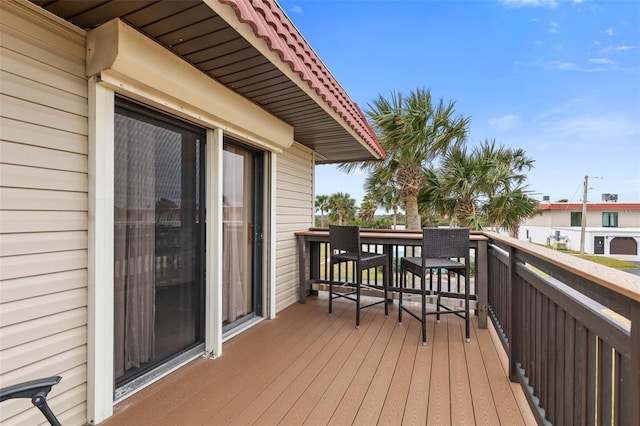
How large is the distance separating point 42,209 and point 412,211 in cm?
581

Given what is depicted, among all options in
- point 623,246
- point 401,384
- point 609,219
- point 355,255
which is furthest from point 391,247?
point 609,219

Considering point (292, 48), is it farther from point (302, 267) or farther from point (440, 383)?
point (302, 267)

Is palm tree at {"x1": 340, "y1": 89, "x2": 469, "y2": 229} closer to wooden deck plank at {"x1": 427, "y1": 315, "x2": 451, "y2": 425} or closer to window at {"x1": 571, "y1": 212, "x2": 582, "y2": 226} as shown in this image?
wooden deck plank at {"x1": 427, "y1": 315, "x2": 451, "y2": 425}

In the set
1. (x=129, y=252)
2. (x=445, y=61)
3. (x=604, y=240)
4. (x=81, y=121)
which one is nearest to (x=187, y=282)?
(x=129, y=252)

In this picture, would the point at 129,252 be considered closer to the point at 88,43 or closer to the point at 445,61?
the point at 88,43

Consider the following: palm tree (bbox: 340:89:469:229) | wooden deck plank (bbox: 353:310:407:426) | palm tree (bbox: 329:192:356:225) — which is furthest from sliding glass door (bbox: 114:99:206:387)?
palm tree (bbox: 329:192:356:225)

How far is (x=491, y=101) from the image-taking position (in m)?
15.7

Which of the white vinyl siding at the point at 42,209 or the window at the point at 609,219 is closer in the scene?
the white vinyl siding at the point at 42,209

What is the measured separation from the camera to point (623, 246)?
16078 mm

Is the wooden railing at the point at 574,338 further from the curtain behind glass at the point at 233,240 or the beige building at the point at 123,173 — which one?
the curtain behind glass at the point at 233,240

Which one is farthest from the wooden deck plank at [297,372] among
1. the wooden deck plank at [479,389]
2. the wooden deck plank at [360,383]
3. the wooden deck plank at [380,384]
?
the wooden deck plank at [479,389]

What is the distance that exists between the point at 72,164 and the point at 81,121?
25 cm

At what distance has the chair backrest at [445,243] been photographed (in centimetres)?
283

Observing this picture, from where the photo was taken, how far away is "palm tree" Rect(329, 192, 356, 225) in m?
23.5
